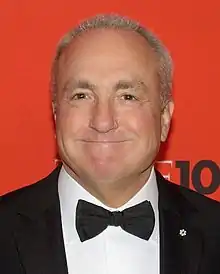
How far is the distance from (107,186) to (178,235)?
22 cm

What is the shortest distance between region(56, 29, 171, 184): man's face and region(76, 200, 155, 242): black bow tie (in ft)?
0.26

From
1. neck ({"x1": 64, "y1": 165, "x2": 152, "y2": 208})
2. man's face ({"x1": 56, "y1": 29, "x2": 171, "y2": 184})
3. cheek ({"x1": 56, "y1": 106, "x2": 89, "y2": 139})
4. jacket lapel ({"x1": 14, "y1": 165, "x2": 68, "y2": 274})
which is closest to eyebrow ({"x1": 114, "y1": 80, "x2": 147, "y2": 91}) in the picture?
man's face ({"x1": 56, "y1": 29, "x2": 171, "y2": 184})

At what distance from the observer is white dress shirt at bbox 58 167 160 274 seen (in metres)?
1.81

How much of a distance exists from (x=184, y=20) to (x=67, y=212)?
29.5 inches

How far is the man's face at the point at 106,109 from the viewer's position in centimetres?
176

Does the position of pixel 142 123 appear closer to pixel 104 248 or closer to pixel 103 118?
pixel 103 118

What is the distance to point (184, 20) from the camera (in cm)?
226

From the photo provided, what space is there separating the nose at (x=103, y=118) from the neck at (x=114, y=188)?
0.14m

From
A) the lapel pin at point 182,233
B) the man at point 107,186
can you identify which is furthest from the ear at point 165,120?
the lapel pin at point 182,233

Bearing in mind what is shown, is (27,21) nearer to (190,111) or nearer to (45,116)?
(45,116)

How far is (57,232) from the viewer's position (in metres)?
1.80

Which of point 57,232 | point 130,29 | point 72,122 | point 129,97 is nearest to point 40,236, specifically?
point 57,232

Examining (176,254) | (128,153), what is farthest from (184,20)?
(176,254)

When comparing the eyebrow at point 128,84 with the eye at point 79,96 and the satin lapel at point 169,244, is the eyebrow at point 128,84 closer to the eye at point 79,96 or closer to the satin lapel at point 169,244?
the eye at point 79,96
